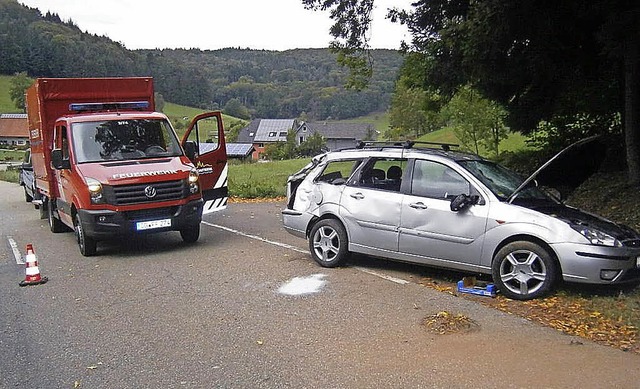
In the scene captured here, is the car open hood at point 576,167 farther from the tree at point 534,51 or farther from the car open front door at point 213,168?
the car open front door at point 213,168

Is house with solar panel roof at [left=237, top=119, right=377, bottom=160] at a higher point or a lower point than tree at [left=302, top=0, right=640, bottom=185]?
lower

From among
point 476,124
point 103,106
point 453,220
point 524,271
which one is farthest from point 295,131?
point 524,271

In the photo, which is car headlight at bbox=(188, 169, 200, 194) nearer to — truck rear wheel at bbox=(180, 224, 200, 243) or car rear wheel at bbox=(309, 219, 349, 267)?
truck rear wheel at bbox=(180, 224, 200, 243)

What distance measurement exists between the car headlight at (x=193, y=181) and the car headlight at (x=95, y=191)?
1405 mm

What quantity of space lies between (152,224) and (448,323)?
5531mm

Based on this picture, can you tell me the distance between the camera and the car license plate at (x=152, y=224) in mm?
9609

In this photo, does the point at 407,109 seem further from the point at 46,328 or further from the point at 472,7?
the point at 46,328

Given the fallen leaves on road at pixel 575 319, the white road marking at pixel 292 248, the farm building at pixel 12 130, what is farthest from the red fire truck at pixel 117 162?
the farm building at pixel 12 130

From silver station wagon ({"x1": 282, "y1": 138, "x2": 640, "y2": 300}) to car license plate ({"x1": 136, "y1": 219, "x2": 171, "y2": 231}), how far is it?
214 centimetres

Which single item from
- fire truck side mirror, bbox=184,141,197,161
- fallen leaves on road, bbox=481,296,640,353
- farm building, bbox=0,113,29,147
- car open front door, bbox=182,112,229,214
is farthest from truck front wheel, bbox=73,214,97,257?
farm building, bbox=0,113,29,147

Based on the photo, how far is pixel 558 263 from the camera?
21.2ft

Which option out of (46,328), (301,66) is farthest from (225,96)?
(46,328)

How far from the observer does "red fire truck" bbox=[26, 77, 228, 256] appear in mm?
9523

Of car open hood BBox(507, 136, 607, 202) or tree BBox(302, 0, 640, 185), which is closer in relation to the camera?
tree BBox(302, 0, 640, 185)
